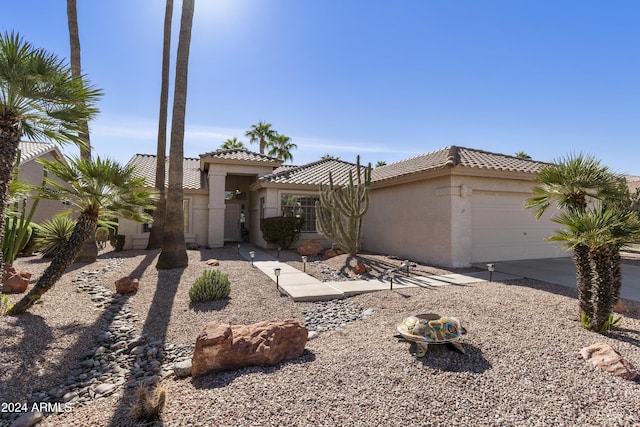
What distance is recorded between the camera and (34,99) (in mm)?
4922

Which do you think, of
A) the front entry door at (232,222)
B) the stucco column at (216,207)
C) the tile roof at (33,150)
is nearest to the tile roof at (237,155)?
the stucco column at (216,207)

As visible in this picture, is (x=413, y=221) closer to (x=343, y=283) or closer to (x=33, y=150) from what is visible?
(x=343, y=283)

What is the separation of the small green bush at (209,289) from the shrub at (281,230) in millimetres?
8436

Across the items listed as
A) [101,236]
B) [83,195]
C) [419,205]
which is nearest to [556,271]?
[419,205]

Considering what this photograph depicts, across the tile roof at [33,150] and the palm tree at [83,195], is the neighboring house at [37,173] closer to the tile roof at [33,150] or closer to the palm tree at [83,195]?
the tile roof at [33,150]

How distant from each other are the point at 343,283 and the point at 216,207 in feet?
36.9

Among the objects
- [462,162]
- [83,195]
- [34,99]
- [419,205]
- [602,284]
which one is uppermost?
[462,162]

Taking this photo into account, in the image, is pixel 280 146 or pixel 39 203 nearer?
pixel 39 203

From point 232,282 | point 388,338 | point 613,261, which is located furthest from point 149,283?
point 613,261

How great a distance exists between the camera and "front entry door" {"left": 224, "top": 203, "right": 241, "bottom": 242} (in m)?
21.5

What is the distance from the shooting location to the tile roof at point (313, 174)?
16.8 m

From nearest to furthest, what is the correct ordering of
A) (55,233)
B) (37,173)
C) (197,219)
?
(55,233)
(197,219)
(37,173)

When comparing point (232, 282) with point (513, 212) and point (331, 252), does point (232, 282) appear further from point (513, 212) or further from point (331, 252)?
point (513, 212)

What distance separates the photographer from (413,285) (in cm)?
862
